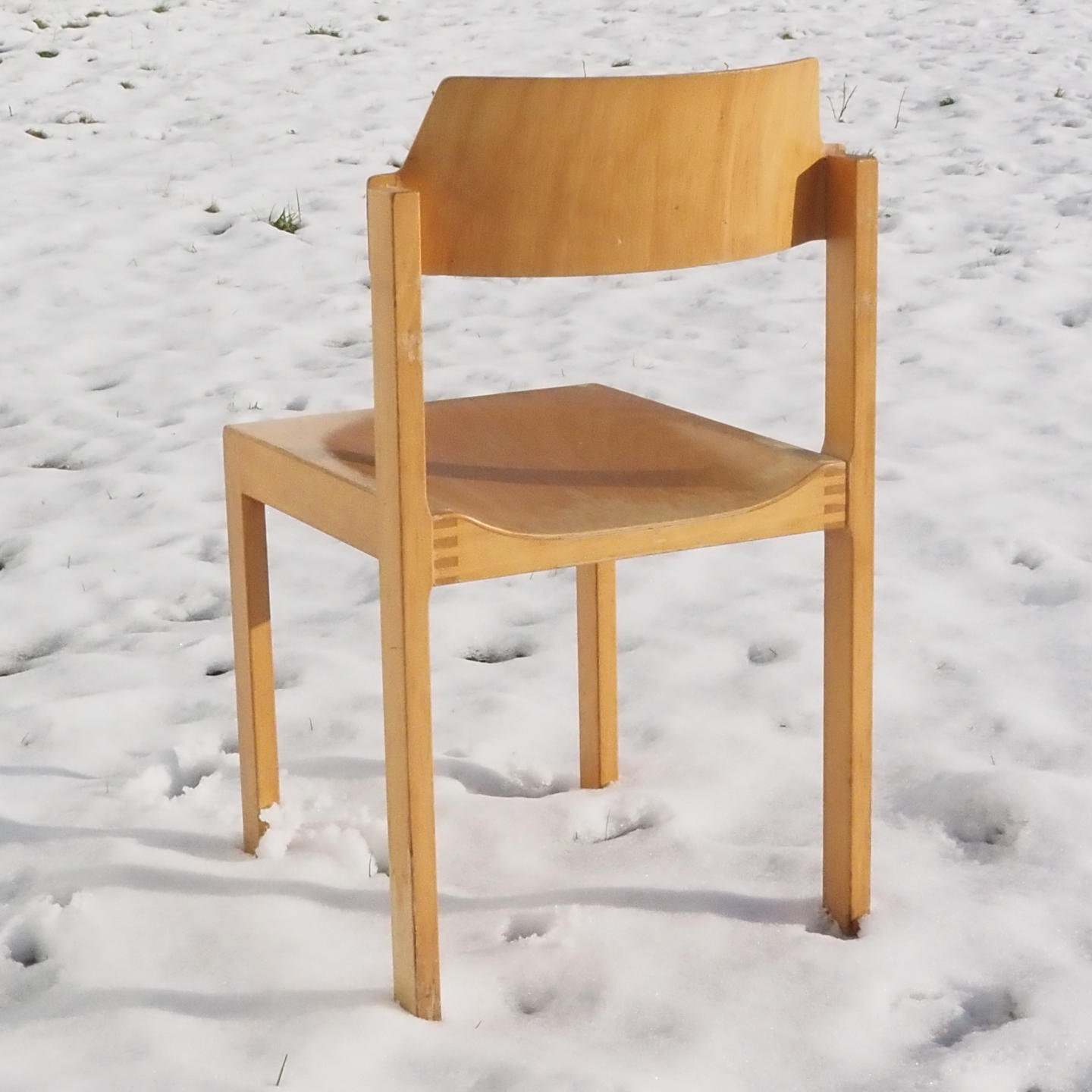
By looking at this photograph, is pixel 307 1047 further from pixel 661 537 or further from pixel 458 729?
pixel 458 729

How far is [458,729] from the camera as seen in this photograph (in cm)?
246

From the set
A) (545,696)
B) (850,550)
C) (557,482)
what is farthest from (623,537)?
(545,696)

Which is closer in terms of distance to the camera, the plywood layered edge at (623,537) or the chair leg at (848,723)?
the plywood layered edge at (623,537)

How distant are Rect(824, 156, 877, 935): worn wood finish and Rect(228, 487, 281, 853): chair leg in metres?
0.68

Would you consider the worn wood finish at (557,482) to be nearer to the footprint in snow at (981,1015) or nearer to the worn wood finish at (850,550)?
the worn wood finish at (850,550)

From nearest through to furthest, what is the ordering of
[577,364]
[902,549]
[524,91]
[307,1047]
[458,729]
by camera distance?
[524,91] < [307,1047] < [458,729] < [902,549] < [577,364]

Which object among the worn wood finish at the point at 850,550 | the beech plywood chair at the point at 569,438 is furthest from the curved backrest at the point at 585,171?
the worn wood finish at the point at 850,550

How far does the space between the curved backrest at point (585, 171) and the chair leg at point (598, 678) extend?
2.28 ft

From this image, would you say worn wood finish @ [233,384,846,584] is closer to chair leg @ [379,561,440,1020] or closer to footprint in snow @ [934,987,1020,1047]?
chair leg @ [379,561,440,1020]

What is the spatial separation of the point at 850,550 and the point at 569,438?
0.37 metres

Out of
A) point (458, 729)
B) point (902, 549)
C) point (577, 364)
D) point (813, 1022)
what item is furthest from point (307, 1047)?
point (577, 364)

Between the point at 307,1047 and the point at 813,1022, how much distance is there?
0.51 m

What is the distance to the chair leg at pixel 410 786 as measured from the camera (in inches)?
65.3

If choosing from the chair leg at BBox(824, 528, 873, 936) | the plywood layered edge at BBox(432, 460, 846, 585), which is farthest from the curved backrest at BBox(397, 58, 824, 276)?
the chair leg at BBox(824, 528, 873, 936)
